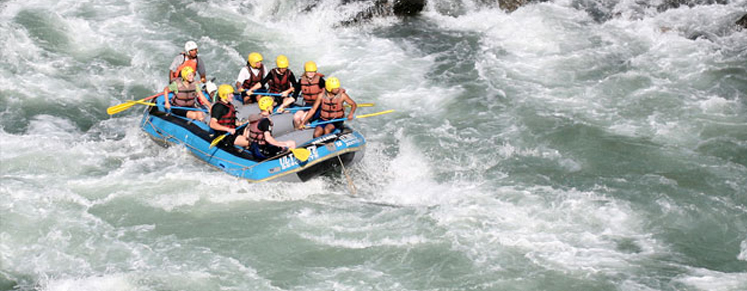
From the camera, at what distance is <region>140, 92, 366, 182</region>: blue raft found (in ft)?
33.2

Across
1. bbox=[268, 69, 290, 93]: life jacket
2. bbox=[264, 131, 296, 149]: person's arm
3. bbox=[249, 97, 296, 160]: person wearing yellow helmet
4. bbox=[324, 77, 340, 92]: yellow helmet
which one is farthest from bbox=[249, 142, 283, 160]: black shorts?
bbox=[268, 69, 290, 93]: life jacket

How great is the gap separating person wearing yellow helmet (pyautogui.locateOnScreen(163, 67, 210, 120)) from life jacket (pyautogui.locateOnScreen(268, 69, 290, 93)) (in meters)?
0.90

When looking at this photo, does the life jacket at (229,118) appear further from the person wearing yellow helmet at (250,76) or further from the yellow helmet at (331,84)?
the yellow helmet at (331,84)

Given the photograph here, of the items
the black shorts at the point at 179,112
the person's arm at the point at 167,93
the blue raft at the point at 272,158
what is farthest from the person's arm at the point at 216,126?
the person's arm at the point at 167,93

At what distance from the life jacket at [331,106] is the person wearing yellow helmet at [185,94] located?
1.70 m

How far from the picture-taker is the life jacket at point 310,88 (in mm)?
11117

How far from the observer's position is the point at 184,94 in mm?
11312

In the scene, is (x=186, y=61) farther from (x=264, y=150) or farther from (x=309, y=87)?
(x=264, y=150)

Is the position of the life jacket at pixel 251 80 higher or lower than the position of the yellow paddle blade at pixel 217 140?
higher

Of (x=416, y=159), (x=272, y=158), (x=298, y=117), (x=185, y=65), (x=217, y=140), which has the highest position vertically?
(x=185, y=65)

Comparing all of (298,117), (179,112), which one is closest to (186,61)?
(179,112)

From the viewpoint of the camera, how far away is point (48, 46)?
14.8 m

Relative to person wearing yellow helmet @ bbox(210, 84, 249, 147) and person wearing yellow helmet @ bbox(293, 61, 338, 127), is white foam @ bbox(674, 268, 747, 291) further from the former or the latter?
person wearing yellow helmet @ bbox(210, 84, 249, 147)

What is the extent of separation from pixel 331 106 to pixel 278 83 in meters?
1.18
